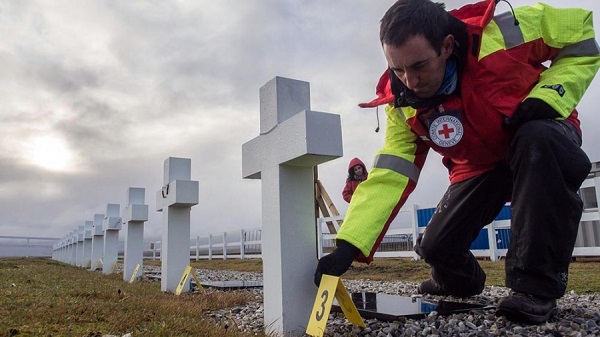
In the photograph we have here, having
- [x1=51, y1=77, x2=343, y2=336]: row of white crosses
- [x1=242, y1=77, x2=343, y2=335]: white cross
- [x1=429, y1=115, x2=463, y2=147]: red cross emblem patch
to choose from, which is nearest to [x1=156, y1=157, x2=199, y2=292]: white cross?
[x1=51, y1=77, x2=343, y2=336]: row of white crosses

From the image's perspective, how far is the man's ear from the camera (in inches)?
92.6

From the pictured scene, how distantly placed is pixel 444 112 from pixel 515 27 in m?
0.55

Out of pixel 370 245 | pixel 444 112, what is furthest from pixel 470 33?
pixel 370 245

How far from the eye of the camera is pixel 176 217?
5.37 meters

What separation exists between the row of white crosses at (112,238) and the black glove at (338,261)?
554 centimetres

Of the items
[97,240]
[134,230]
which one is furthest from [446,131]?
[97,240]

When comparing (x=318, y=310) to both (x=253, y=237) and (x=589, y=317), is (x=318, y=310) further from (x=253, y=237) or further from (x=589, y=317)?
(x=253, y=237)

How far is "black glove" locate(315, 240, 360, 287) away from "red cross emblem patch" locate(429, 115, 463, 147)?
77cm

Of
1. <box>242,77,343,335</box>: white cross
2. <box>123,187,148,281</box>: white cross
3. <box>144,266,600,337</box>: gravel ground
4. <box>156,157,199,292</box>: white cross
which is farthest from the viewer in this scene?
<box>123,187,148,281</box>: white cross

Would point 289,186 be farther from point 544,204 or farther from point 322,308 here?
point 544,204

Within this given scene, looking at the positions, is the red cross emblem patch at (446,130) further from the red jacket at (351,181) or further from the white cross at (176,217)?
the red jacket at (351,181)

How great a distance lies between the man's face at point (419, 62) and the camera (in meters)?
2.25

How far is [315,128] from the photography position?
243 centimetres

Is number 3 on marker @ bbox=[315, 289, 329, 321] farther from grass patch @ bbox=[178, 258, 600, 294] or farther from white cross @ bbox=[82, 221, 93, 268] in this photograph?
white cross @ bbox=[82, 221, 93, 268]
